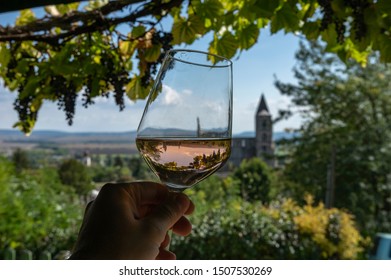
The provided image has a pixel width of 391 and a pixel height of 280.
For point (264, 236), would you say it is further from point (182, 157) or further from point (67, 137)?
point (182, 157)

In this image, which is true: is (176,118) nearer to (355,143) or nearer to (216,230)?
(216,230)

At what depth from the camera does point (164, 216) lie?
1.26 feet

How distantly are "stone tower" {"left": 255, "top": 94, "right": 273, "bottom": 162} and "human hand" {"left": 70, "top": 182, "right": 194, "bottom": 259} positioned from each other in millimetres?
6301

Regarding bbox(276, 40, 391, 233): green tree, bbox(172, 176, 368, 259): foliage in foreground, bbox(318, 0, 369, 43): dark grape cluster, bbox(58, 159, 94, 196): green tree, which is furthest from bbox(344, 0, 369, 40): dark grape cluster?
bbox(276, 40, 391, 233): green tree

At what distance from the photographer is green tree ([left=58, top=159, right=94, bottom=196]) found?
3764mm

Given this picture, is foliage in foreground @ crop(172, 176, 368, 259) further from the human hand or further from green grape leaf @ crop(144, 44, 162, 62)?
the human hand

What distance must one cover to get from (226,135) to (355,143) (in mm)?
6892

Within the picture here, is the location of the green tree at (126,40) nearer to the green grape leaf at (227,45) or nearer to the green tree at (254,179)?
the green grape leaf at (227,45)

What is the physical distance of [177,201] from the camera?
1.30ft

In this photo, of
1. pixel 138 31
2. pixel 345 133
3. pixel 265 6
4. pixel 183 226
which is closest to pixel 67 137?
pixel 138 31

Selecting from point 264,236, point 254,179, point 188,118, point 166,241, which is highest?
point 188,118

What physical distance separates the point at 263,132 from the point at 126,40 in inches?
245
